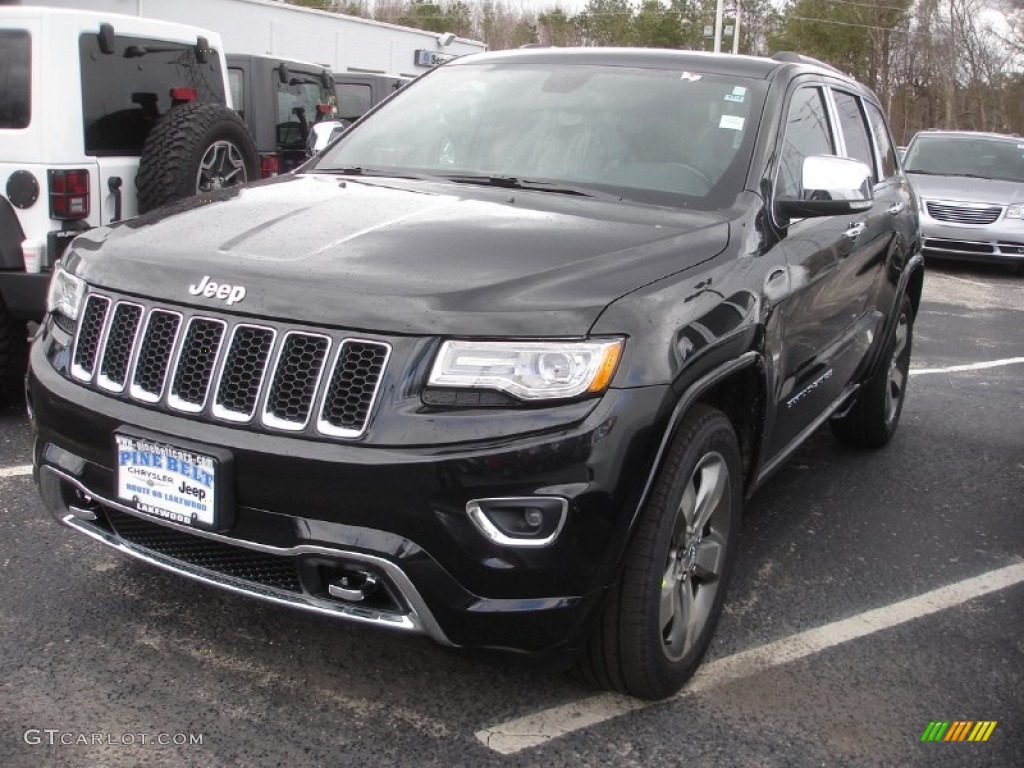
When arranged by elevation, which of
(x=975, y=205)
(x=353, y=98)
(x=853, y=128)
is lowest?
(x=975, y=205)

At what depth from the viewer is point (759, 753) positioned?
2.79 metres

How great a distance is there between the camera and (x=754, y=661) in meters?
3.29

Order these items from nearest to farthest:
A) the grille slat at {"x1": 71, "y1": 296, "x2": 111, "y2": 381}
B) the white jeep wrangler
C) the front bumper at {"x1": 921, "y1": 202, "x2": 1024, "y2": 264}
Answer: the grille slat at {"x1": 71, "y1": 296, "x2": 111, "y2": 381} → the white jeep wrangler → the front bumper at {"x1": 921, "y1": 202, "x2": 1024, "y2": 264}

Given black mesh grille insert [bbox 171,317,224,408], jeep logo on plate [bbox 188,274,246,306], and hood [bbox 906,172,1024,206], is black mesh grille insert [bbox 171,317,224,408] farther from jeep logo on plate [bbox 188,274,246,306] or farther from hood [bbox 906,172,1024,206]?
hood [bbox 906,172,1024,206]

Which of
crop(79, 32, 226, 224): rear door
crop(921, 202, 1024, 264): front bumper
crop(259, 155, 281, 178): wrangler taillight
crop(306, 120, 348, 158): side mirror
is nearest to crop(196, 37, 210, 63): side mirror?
crop(79, 32, 226, 224): rear door

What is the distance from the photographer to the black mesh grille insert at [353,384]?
249cm

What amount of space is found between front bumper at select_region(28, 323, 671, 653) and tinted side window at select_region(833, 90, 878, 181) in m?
2.53

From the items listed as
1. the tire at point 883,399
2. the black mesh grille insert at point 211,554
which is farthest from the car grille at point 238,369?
the tire at point 883,399

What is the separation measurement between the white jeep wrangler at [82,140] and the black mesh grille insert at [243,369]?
300cm

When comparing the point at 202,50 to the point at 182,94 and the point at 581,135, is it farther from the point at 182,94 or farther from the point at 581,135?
the point at 581,135

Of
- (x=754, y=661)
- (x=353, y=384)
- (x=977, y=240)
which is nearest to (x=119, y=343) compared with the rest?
(x=353, y=384)

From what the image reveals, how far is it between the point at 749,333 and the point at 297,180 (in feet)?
5.37

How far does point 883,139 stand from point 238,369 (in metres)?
3.98

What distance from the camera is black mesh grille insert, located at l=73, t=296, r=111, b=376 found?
9.48ft
